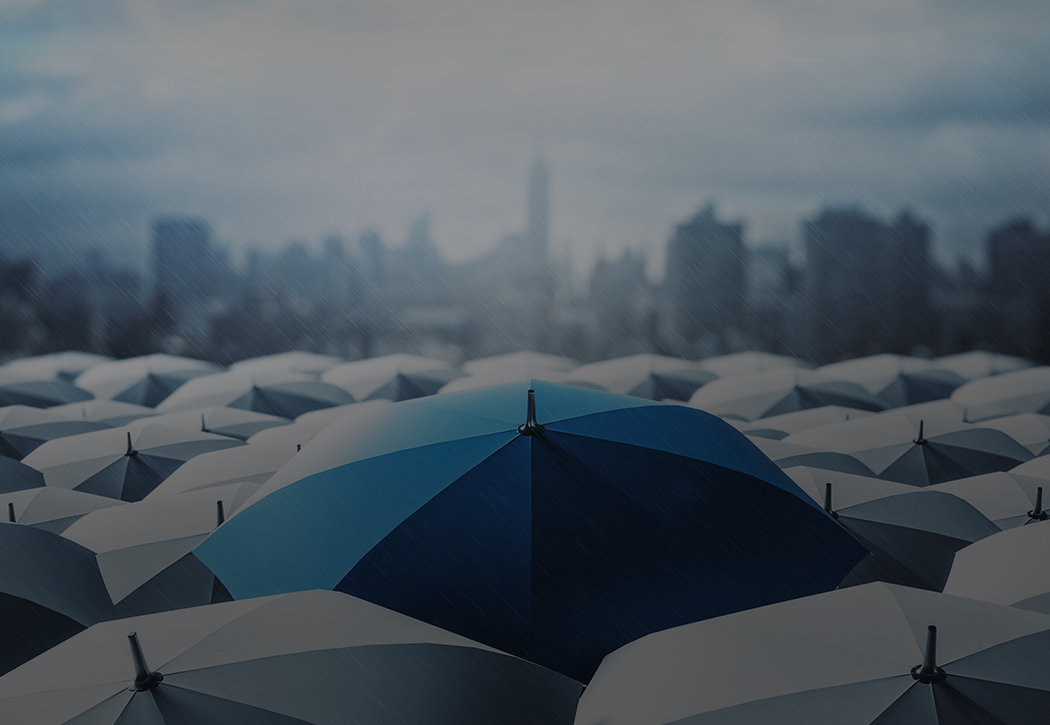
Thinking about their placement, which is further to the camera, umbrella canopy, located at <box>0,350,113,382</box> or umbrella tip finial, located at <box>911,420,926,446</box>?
umbrella canopy, located at <box>0,350,113,382</box>

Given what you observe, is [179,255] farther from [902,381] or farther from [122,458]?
[122,458]

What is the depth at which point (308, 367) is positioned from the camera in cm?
1811

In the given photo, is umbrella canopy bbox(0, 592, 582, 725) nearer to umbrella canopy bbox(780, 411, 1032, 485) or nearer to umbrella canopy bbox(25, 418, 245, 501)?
umbrella canopy bbox(25, 418, 245, 501)

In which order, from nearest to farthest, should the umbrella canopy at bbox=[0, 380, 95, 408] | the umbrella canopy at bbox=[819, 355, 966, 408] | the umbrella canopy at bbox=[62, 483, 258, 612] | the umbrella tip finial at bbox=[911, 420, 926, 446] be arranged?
the umbrella canopy at bbox=[62, 483, 258, 612] → the umbrella tip finial at bbox=[911, 420, 926, 446] → the umbrella canopy at bbox=[0, 380, 95, 408] → the umbrella canopy at bbox=[819, 355, 966, 408]

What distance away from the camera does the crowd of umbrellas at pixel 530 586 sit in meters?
2.35

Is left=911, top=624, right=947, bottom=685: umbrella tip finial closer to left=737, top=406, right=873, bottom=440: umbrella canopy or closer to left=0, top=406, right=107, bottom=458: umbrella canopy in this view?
left=737, top=406, right=873, bottom=440: umbrella canopy

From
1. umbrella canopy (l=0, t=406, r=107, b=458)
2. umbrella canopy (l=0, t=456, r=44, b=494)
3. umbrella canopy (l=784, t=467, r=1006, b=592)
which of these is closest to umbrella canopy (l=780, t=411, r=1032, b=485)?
umbrella canopy (l=784, t=467, r=1006, b=592)

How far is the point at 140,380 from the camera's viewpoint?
14992 mm

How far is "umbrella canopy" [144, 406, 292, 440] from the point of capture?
9.35 metres

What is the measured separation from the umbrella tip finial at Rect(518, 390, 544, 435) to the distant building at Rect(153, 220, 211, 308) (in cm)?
6147

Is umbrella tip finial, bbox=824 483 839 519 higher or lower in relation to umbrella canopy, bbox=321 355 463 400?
higher

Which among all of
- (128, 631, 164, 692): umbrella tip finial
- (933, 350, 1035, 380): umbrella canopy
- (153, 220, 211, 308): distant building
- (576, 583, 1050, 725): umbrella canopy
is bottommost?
(933, 350, 1035, 380): umbrella canopy

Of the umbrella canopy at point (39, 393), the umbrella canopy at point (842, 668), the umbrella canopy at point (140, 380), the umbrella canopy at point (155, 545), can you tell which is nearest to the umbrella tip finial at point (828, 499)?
the umbrella canopy at point (842, 668)

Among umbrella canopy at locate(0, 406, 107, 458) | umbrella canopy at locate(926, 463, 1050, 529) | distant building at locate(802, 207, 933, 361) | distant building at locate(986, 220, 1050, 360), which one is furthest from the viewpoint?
distant building at locate(802, 207, 933, 361)
